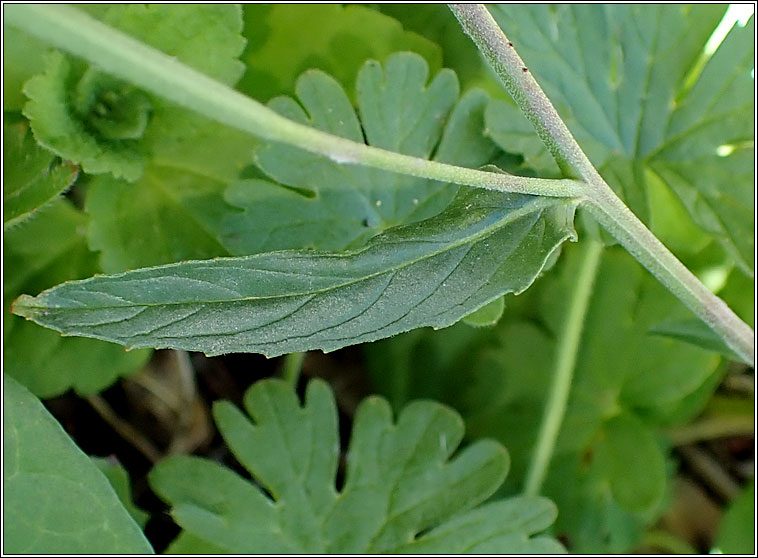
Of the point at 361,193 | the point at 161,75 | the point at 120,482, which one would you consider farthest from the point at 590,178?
the point at 120,482

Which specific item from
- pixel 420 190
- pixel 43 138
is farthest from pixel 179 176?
pixel 420 190

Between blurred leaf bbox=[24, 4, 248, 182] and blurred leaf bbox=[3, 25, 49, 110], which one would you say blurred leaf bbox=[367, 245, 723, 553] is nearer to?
blurred leaf bbox=[24, 4, 248, 182]

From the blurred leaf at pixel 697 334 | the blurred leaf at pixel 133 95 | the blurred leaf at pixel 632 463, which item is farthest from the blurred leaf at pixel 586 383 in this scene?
the blurred leaf at pixel 133 95

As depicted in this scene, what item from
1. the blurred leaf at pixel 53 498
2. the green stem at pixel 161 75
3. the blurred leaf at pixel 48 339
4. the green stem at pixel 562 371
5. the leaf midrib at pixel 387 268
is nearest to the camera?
the green stem at pixel 161 75

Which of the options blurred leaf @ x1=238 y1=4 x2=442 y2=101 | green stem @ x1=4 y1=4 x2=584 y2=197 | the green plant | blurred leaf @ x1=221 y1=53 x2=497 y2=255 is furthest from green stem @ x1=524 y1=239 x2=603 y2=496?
green stem @ x1=4 y1=4 x2=584 y2=197

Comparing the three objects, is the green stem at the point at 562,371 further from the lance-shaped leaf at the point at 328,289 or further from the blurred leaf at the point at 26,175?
the blurred leaf at the point at 26,175

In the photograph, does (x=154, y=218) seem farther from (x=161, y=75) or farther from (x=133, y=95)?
(x=161, y=75)

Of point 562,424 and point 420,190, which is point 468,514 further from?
point 420,190
